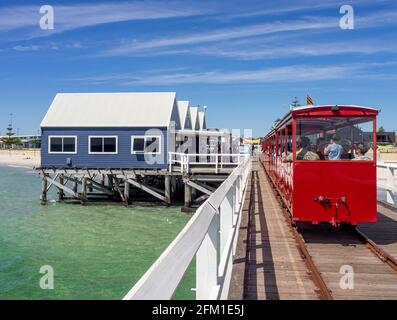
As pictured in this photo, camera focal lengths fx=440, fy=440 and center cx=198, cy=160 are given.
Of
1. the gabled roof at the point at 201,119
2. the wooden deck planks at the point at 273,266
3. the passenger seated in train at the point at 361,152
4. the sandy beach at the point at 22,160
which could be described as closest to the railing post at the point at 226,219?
the wooden deck planks at the point at 273,266

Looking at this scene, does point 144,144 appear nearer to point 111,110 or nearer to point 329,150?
point 111,110

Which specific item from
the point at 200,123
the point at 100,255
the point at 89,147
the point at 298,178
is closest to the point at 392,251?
the point at 298,178

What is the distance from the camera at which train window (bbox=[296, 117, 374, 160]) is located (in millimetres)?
7789

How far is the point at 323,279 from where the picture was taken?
5.54m

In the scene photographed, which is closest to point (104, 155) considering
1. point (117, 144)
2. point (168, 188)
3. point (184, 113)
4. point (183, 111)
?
point (117, 144)

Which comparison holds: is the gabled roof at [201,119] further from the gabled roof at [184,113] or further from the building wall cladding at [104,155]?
the building wall cladding at [104,155]

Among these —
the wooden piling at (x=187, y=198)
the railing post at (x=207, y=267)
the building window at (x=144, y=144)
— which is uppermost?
the building window at (x=144, y=144)

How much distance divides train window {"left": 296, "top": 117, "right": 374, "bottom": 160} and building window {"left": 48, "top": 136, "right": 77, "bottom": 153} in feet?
70.6

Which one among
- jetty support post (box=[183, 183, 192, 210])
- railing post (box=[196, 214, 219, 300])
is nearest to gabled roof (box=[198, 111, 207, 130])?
jetty support post (box=[183, 183, 192, 210])

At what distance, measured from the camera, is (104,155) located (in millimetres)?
27094

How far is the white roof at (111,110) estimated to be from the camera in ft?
88.7

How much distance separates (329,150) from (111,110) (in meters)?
22.0

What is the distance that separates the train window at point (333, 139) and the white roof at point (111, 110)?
1886 cm

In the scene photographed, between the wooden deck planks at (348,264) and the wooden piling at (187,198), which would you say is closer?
the wooden deck planks at (348,264)
